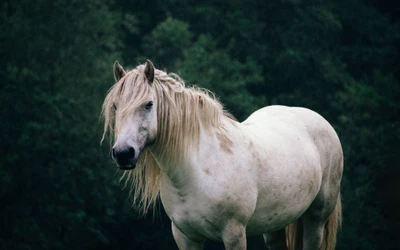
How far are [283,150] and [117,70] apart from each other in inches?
55.4

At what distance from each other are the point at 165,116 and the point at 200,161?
1.29 feet

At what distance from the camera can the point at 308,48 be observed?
20438mm

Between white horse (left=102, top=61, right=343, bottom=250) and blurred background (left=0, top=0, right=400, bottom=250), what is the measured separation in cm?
927

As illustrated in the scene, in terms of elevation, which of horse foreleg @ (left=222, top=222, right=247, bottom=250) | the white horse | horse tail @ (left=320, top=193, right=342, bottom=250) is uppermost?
the white horse

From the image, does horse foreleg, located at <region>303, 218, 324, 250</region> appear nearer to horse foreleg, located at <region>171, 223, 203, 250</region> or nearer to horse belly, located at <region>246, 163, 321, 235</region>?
horse belly, located at <region>246, 163, 321, 235</region>

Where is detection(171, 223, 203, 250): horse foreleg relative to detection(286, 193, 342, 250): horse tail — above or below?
above

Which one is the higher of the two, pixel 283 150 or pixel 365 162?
pixel 283 150

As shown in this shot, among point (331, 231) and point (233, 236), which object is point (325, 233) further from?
point (233, 236)

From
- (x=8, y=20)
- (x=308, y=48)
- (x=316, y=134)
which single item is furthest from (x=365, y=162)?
(x=316, y=134)

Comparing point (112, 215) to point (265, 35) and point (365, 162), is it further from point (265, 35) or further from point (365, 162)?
point (265, 35)

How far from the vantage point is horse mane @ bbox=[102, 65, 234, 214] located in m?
3.77

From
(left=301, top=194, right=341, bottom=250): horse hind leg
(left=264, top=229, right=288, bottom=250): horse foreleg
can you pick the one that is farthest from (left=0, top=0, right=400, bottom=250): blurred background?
(left=264, top=229, right=288, bottom=250): horse foreleg

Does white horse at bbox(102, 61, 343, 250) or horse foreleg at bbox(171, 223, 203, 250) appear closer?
white horse at bbox(102, 61, 343, 250)

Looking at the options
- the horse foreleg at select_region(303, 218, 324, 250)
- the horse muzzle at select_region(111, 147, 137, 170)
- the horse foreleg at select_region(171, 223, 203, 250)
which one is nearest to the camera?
the horse muzzle at select_region(111, 147, 137, 170)
